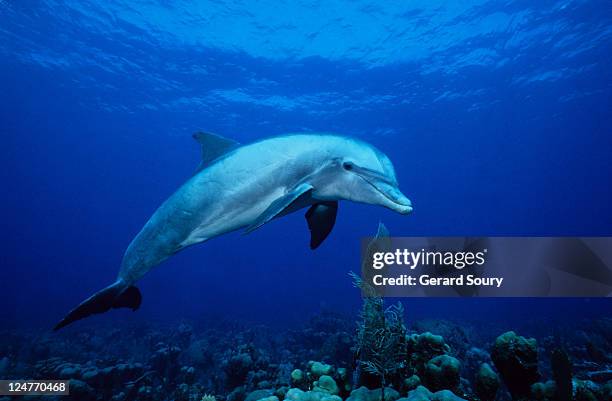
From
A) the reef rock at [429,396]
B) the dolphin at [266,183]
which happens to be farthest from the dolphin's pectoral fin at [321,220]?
the reef rock at [429,396]

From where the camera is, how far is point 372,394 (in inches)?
141

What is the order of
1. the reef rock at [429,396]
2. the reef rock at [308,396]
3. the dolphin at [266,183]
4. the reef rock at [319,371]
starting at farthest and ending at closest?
the reef rock at [319,371] < the dolphin at [266,183] < the reef rock at [308,396] < the reef rock at [429,396]

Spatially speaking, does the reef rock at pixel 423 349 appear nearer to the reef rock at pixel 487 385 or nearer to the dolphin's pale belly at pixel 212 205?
the reef rock at pixel 487 385

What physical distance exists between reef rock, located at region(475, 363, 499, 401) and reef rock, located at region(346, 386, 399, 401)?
1084 millimetres

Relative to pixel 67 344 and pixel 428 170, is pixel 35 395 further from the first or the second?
pixel 428 170

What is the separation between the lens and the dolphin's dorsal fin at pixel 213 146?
413cm

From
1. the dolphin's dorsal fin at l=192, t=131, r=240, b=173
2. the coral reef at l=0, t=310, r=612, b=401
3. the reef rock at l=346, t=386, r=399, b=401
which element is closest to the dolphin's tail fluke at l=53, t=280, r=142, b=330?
the dolphin's dorsal fin at l=192, t=131, r=240, b=173

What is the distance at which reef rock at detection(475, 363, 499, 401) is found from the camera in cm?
376

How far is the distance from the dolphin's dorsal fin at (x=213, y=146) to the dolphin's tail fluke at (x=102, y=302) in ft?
6.58

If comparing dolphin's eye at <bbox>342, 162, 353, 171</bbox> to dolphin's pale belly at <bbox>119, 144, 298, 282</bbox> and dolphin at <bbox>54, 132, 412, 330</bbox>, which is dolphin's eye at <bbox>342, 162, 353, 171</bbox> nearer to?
dolphin at <bbox>54, 132, 412, 330</bbox>

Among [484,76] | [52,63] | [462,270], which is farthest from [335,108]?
[462,270]

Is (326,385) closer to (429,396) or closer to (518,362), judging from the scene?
(429,396)

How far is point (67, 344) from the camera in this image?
1545 cm

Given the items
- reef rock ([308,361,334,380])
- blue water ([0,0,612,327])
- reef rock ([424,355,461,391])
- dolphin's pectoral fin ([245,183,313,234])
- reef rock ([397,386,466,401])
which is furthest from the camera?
blue water ([0,0,612,327])
